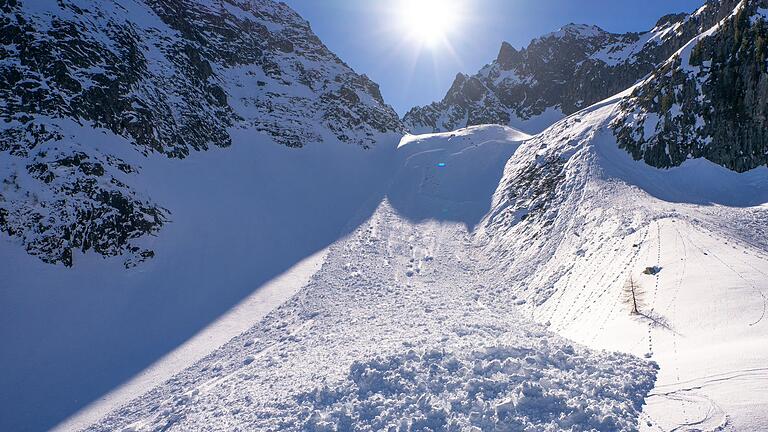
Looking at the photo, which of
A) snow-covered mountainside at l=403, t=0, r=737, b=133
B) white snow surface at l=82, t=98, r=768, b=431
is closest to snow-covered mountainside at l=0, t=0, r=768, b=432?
white snow surface at l=82, t=98, r=768, b=431

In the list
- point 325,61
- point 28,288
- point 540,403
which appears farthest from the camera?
point 325,61

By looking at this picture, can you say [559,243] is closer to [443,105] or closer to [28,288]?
[28,288]

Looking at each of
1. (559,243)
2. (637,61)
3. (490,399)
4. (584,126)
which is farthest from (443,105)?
(490,399)

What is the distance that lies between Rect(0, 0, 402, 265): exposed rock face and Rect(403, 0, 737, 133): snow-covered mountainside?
6636 cm

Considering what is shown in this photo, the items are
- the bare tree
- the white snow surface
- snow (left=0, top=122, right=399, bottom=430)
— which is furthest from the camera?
snow (left=0, top=122, right=399, bottom=430)

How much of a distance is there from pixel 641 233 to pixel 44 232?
26.7 metres

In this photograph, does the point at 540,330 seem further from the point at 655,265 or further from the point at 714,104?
the point at 714,104

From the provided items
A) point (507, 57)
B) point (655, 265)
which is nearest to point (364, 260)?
point (655, 265)

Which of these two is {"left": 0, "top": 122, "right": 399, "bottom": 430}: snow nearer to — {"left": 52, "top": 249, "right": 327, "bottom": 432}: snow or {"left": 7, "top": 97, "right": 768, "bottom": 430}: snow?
{"left": 7, "top": 97, "right": 768, "bottom": 430}: snow

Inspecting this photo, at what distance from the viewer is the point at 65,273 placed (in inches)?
689

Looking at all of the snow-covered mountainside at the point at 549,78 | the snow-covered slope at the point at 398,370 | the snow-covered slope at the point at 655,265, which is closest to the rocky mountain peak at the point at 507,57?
the snow-covered mountainside at the point at 549,78

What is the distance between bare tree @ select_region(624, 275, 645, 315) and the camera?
403 inches

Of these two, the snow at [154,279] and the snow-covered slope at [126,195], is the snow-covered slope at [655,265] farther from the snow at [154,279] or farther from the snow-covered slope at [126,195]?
the snow-covered slope at [126,195]

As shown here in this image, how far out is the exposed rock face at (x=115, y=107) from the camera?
18.9 metres
